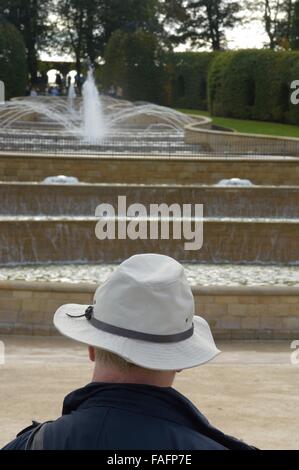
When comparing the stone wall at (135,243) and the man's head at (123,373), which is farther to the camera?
the stone wall at (135,243)

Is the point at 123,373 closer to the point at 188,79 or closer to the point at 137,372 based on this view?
the point at 137,372

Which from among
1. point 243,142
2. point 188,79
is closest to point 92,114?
point 188,79

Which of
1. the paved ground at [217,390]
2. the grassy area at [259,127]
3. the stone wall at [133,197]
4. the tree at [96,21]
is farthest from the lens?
the tree at [96,21]

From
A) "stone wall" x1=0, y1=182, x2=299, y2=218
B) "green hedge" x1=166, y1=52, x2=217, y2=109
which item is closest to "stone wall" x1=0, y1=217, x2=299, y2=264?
"stone wall" x1=0, y1=182, x2=299, y2=218

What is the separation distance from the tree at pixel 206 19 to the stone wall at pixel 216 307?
56924 mm

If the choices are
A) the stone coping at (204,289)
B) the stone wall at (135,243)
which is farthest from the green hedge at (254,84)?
the stone coping at (204,289)

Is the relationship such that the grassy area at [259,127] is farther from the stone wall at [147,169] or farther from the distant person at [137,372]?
the distant person at [137,372]

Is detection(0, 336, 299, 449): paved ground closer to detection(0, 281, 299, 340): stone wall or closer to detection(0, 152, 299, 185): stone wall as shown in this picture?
detection(0, 281, 299, 340): stone wall

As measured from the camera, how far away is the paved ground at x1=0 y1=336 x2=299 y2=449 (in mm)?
7137

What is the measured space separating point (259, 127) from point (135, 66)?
13.3 metres

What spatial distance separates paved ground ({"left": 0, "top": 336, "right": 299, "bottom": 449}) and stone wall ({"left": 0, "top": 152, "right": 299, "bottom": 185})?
11.8 meters

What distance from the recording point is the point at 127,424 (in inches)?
93.7

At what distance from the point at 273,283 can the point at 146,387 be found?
12989mm

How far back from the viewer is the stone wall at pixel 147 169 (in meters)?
22.7
